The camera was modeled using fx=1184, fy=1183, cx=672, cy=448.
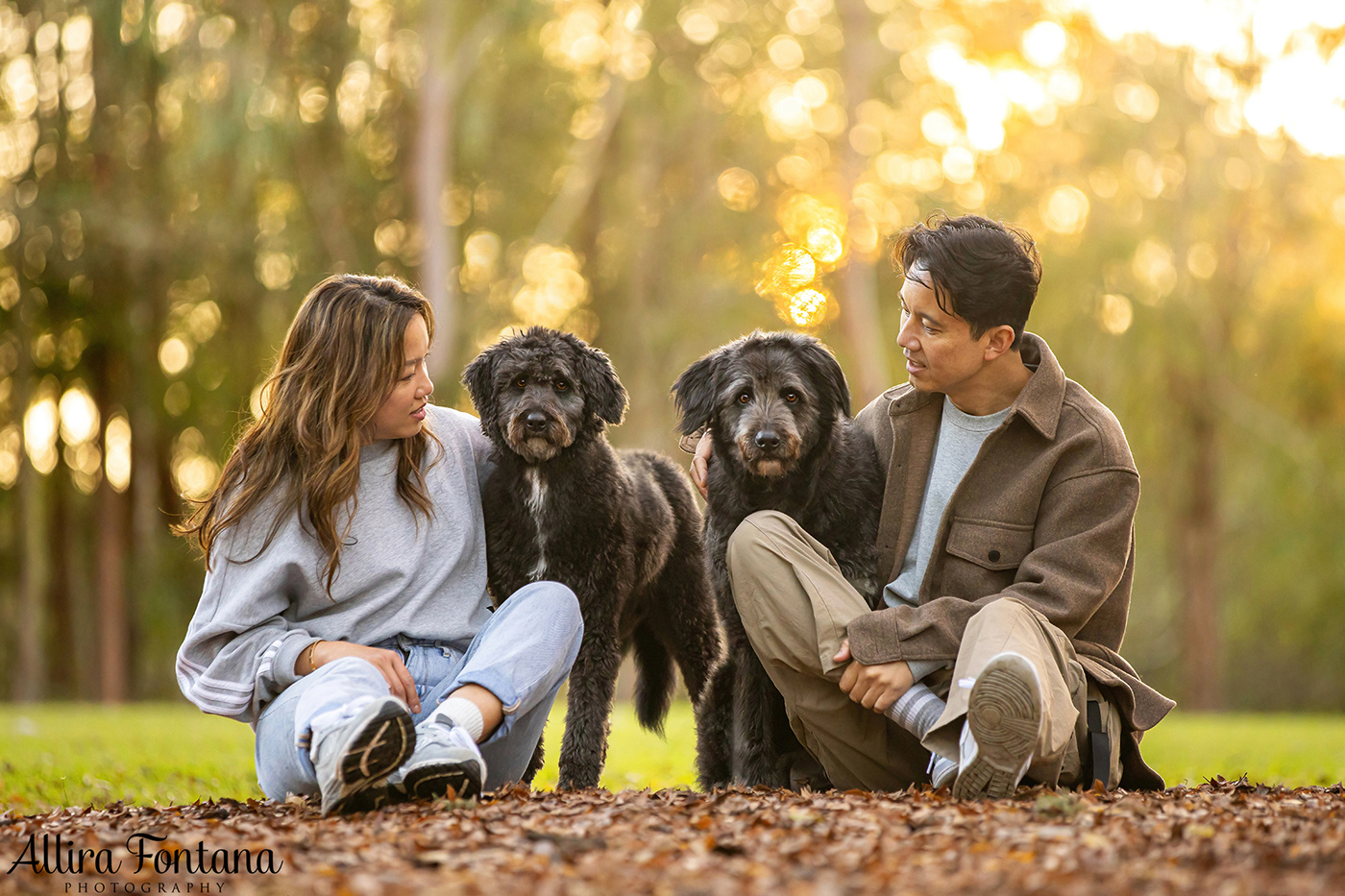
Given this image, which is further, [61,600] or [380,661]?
[61,600]

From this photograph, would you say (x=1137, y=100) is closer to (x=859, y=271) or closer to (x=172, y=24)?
(x=859, y=271)

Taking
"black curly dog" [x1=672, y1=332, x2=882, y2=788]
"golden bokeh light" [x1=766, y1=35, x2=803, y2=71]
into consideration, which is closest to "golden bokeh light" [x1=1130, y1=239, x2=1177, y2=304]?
"golden bokeh light" [x1=766, y1=35, x2=803, y2=71]

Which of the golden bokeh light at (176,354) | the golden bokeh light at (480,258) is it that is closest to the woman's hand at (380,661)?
the golden bokeh light at (176,354)

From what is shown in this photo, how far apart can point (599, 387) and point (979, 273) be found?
1.46 m

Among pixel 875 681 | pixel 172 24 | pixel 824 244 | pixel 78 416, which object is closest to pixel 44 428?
pixel 78 416

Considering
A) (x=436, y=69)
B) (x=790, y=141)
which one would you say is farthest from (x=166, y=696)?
(x=790, y=141)

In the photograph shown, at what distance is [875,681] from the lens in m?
3.41

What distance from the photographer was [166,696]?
18438 mm

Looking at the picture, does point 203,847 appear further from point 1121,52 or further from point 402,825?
point 1121,52

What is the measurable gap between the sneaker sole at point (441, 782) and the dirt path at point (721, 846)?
7 cm

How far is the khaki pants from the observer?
326cm

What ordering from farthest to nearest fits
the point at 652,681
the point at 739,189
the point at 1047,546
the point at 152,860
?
the point at 739,189 → the point at 652,681 → the point at 1047,546 → the point at 152,860

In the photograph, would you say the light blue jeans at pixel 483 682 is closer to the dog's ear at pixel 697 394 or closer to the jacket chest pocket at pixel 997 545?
the dog's ear at pixel 697 394

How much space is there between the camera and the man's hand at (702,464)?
14.6 feet
